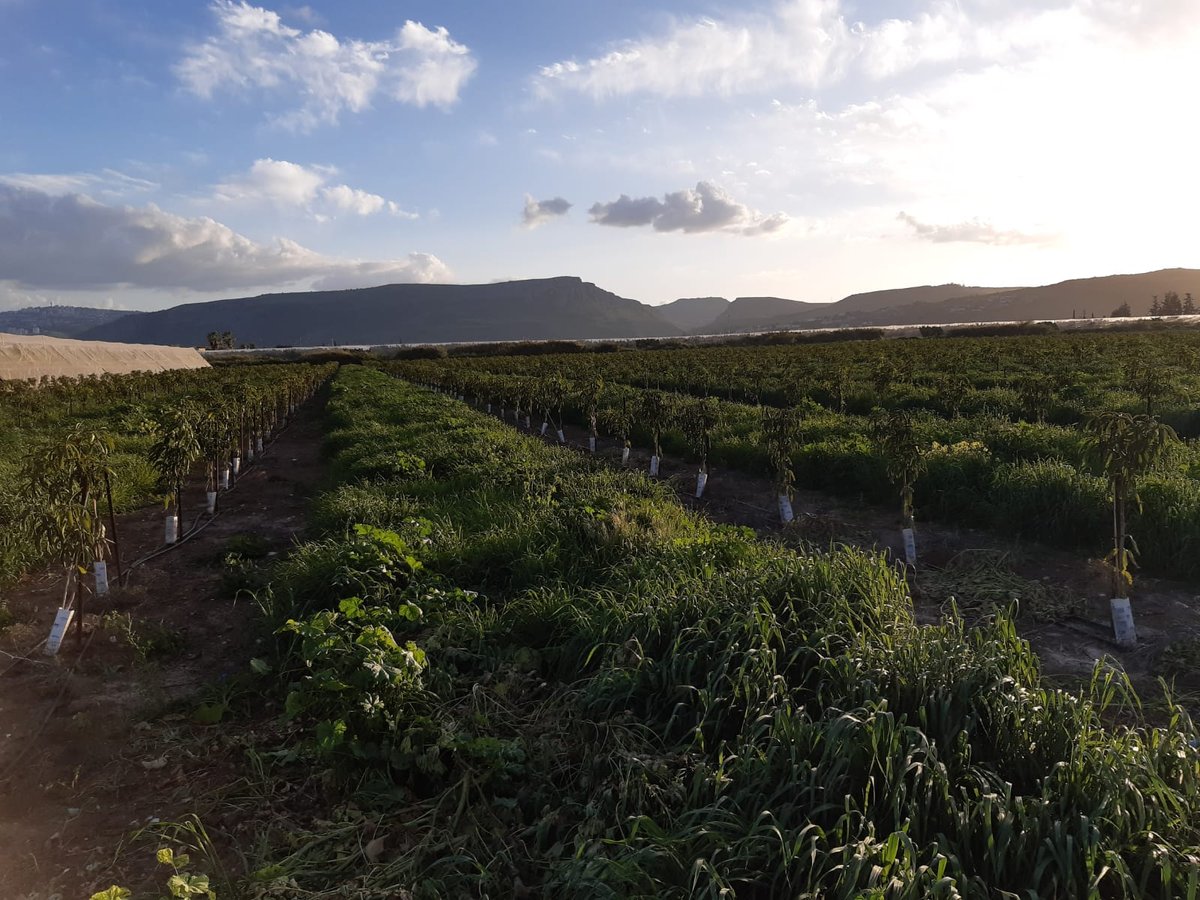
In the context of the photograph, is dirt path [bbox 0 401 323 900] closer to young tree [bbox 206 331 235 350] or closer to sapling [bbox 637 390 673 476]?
sapling [bbox 637 390 673 476]

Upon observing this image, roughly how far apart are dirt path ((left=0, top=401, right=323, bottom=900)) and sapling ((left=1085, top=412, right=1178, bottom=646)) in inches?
271

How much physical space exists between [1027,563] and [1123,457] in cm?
221

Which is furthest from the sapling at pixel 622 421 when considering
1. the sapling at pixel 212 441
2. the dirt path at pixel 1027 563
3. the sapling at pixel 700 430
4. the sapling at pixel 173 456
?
the sapling at pixel 173 456

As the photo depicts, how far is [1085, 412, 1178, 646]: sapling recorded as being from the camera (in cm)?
560

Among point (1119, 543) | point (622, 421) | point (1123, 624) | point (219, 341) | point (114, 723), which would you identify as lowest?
point (114, 723)

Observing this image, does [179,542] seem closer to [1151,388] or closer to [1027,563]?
[1027,563]

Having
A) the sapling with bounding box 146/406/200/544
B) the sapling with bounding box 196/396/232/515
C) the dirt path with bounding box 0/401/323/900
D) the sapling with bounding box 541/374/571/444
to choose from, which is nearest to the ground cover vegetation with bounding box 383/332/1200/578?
the sapling with bounding box 541/374/571/444

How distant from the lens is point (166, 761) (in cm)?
418

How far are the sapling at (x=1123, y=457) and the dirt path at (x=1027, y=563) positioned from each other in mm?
259

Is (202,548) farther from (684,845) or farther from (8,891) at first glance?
(684,845)

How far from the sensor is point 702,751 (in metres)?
3.38

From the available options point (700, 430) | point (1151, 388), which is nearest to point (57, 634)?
point (700, 430)

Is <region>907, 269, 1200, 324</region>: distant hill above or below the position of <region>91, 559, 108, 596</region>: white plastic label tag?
above

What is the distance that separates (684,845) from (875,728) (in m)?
1.03
